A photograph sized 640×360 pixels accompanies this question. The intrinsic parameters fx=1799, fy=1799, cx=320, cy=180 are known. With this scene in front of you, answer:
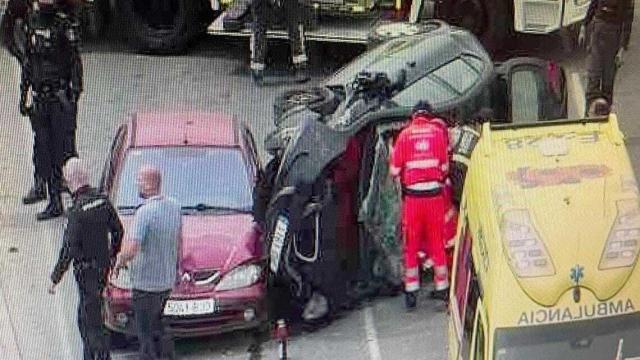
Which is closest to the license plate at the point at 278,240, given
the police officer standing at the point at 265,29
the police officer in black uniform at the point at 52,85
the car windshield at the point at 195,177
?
the car windshield at the point at 195,177

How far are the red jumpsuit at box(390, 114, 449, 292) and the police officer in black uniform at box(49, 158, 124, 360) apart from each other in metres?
2.10

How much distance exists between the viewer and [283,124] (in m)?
14.1

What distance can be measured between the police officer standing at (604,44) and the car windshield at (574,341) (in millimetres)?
5506

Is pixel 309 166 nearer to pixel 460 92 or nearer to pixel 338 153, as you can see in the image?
pixel 338 153

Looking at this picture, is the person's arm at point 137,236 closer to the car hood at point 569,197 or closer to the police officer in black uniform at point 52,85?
the car hood at point 569,197

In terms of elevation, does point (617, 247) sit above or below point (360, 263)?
above

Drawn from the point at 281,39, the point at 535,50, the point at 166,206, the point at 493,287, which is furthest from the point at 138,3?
the point at 493,287

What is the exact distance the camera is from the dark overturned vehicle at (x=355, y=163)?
13.0 m

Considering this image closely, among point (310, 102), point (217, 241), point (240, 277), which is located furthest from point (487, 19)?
point (240, 277)

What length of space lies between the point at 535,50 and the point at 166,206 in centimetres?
768

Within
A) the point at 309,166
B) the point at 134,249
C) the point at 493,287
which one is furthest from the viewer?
→ the point at 309,166

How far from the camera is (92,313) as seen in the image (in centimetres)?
1224

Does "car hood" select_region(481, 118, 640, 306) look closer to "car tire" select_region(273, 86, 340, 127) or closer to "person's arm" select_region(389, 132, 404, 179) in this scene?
"person's arm" select_region(389, 132, 404, 179)

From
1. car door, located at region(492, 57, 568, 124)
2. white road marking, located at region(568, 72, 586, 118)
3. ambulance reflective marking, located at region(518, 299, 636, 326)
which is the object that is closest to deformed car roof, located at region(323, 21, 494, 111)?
car door, located at region(492, 57, 568, 124)
